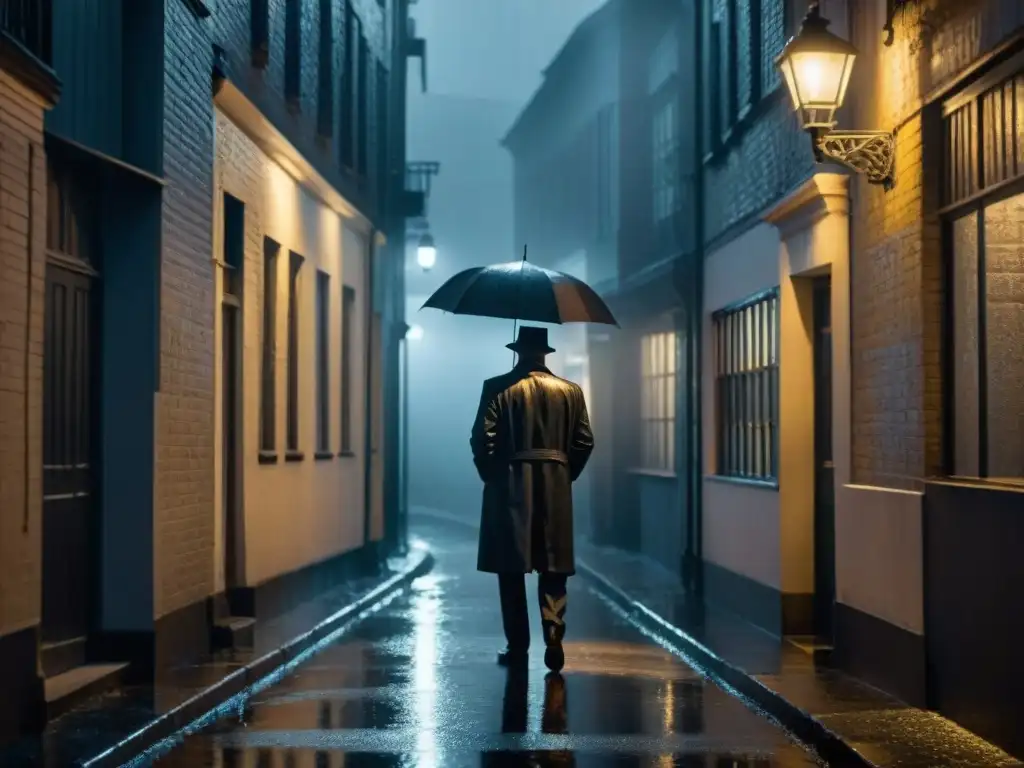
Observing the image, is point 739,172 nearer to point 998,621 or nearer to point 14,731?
point 998,621

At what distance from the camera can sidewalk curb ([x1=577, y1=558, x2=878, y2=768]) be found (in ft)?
27.1

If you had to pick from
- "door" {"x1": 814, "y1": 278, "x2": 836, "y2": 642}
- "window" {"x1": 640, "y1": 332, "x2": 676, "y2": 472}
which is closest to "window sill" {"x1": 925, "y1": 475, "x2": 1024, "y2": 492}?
"door" {"x1": 814, "y1": 278, "x2": 836, "y2": 642}

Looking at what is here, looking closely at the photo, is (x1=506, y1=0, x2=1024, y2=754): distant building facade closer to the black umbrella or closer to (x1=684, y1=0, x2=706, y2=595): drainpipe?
(x1=684, y1=0, x2=706, y2=595): drainpipe

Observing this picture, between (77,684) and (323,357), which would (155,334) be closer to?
(77,684)

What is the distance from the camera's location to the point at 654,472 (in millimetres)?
22594

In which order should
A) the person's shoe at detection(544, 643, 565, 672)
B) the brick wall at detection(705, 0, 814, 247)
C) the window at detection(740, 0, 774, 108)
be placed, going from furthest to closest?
the window at detection(740, 0, 774, 108), the brick wall at detection(705, 0, 814, 247), the person's shoe at detection(544, 643, 565, 672)

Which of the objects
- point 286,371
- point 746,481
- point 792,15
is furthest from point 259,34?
point 746,481

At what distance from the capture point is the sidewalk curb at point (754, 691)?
827cm

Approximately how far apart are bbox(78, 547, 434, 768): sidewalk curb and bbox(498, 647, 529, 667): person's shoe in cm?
149

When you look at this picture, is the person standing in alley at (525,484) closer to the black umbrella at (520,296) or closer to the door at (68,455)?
the black umbrella at (520,296)

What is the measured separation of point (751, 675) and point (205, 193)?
193 inches

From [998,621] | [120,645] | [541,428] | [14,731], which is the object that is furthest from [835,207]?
[14,731]

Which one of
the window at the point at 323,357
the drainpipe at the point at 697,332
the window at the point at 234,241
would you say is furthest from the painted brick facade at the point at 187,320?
the drainpipe at the point at 697,332

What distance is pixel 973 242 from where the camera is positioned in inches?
357
